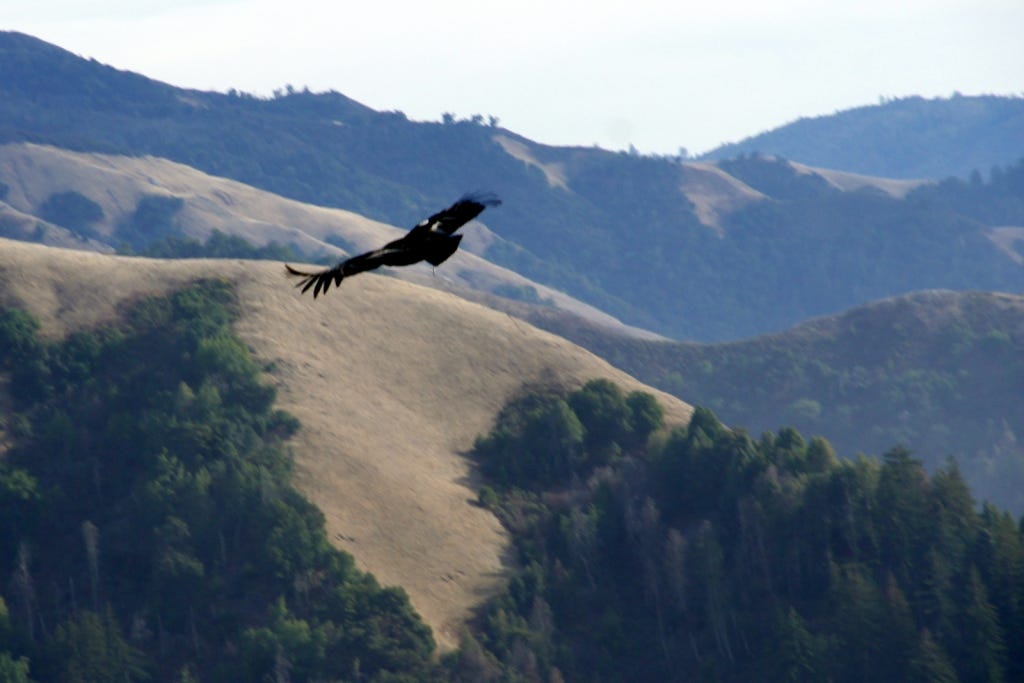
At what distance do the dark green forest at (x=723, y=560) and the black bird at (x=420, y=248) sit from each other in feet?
226

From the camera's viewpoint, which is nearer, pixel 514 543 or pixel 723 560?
pixel 723 560

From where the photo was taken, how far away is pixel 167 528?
89.9m

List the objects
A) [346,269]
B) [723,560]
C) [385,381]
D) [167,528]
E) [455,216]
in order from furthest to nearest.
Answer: [385,381], [723,560], [167,528], [455,216], [346,269]

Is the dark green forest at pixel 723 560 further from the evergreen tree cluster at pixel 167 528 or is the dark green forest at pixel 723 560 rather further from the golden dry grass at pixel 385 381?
the evergreen tree cluster at pixel 167 528

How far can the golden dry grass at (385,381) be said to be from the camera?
90500 millimetres

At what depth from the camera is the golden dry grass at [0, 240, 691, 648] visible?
3563 inches

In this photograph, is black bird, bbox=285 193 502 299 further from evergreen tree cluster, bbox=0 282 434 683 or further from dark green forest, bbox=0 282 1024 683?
evergreen tree cluster, bbox=0 282 434 683

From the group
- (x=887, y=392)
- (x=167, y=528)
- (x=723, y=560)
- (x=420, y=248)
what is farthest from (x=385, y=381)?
(x=887, y=392)

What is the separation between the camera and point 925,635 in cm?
7981

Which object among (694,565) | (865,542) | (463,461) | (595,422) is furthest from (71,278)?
(865,542)

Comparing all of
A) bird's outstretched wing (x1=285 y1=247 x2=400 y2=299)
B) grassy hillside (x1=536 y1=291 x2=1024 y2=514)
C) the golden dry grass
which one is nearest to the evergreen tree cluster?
the golden dry grass

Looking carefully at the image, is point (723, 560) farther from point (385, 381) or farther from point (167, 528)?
point (167, 528)

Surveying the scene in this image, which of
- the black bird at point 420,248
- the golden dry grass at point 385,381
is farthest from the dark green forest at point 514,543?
the black bird at point 420,248

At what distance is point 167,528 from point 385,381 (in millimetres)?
21952
